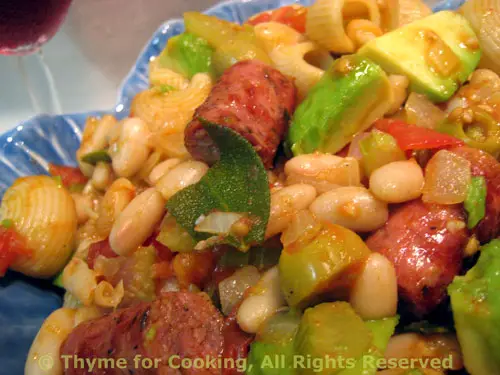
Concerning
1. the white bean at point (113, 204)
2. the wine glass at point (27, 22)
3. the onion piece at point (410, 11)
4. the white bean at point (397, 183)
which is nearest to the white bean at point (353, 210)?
the white bean at point (397, 183)

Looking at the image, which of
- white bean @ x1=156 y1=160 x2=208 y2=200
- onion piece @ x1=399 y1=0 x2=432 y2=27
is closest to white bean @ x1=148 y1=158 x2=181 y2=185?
white bean @ x1=156 y1=160 x2=208 y2=200

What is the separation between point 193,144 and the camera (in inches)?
50.8

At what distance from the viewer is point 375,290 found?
990mm

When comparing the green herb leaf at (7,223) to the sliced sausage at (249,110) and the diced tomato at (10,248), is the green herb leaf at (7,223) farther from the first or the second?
the sliced sausage at (249,110)

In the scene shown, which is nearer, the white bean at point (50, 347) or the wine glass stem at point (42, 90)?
the white bean at point (50, 347)

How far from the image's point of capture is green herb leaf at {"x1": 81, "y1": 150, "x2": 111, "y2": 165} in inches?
62.8

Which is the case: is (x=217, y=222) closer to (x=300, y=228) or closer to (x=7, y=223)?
(x=300, y=228)

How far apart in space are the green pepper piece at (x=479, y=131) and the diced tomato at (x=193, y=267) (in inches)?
24.6

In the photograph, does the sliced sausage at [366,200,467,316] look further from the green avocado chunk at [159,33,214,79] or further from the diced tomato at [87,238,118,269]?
the green avocado chunk at [159,33,214,79]

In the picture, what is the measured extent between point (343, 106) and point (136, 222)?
559 millimetres

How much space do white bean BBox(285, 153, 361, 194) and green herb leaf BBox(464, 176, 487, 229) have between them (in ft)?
0.77

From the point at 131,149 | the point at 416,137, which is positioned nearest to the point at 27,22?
the point at 131,149

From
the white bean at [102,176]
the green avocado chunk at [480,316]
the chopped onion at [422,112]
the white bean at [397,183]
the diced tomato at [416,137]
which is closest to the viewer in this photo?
the green avocado chunk at [480,316]

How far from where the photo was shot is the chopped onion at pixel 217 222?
1.13m
